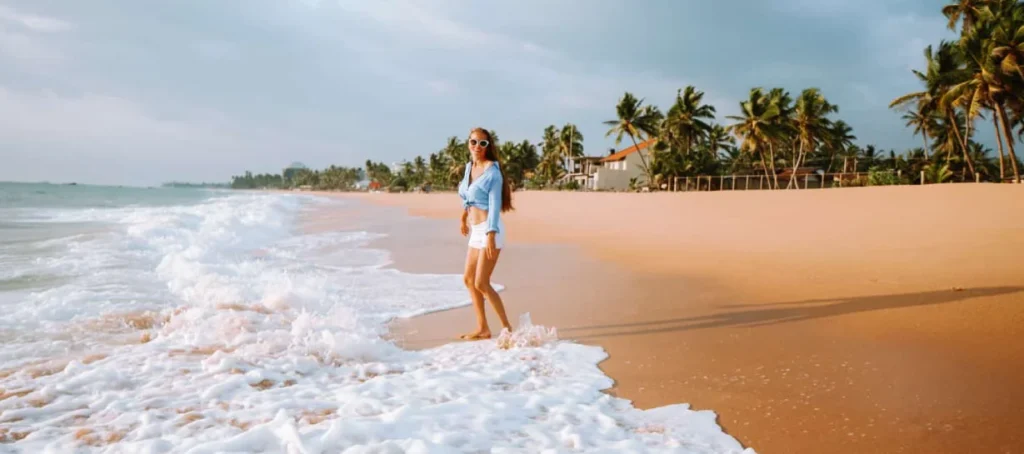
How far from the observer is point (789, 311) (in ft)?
18.6

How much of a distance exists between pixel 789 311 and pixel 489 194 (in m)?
3.20

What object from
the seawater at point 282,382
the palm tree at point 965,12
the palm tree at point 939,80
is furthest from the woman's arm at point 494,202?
the palm tree at point 965,12

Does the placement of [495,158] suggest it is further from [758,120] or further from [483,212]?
[758,120]

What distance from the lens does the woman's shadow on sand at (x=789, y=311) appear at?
203 inches

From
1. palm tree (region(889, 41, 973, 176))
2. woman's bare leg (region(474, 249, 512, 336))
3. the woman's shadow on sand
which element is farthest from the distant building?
woman's bare leg (region(474, 249, 512, 336))

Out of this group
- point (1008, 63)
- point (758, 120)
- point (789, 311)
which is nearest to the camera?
point (789, 311)

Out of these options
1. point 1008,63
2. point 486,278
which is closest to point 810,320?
point 486,278

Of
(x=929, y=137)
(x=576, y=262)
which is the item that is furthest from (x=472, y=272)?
(x=929, y=137)

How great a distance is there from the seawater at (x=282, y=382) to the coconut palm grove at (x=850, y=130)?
1671 cm

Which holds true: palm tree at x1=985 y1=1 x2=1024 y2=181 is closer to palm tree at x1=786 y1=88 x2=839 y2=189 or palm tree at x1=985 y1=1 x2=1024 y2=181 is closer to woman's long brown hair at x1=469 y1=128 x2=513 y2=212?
palm tree at x1=786 y1=88 x2=839 y2=189

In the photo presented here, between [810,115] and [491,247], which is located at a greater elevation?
[810,115]

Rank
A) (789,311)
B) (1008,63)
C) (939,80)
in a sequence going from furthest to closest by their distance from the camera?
(939,80), (1008,63), (789,311)

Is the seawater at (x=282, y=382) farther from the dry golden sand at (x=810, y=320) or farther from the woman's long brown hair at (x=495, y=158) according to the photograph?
the woman's long brown hair at (x=495, y=158)

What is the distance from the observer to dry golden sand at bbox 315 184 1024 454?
303 centimetres
